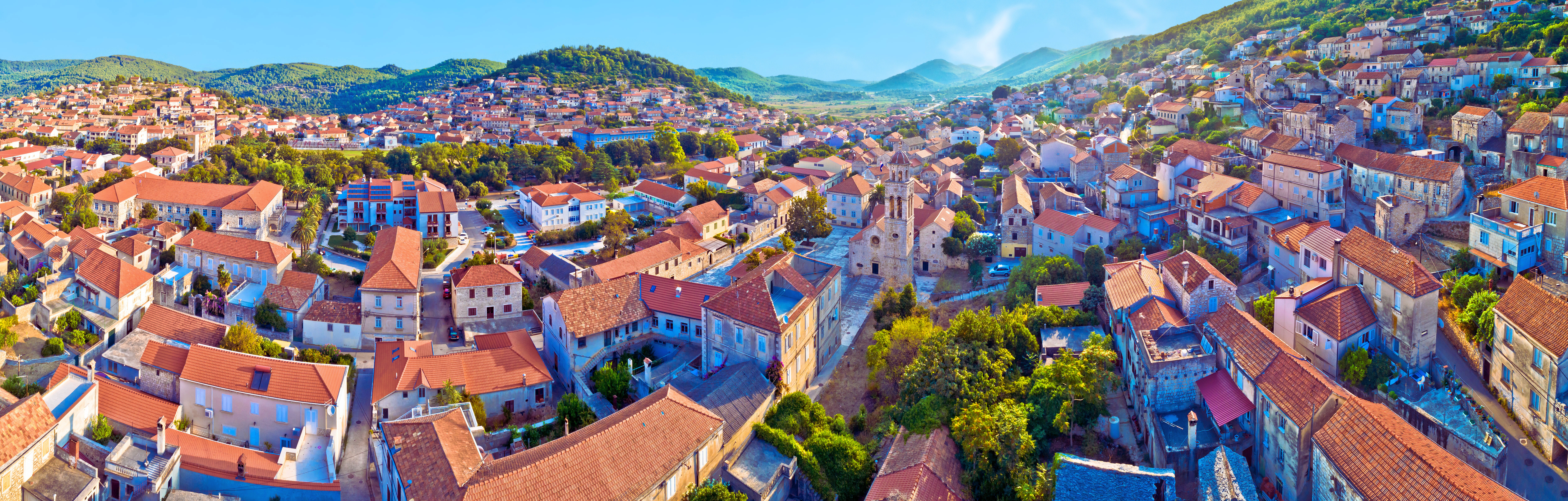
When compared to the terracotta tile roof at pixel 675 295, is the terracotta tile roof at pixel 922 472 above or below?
below

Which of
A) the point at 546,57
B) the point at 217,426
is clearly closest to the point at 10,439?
the point at 217,426

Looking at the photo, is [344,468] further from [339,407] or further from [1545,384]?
[1545,384]

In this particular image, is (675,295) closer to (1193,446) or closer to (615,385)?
(615,385)

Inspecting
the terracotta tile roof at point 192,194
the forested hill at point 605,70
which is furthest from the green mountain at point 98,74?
the terracotta tile roof at point 192,194

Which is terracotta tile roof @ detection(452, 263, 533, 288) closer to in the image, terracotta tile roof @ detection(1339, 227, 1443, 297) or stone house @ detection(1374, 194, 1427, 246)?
terracotta tile roof @ detection(1339, 227, 1443, 297)

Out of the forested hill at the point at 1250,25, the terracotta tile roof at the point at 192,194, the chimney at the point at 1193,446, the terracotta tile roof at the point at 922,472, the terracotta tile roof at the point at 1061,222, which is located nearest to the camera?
the terracotta tile roof at the point at 922,472

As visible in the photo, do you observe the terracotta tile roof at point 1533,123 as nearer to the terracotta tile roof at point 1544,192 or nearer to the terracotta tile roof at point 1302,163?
the terracotta tile roof at point 1302,163

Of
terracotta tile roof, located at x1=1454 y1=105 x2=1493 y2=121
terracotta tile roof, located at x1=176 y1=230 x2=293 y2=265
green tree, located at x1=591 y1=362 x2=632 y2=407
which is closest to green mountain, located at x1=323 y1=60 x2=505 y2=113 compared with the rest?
terracotta tile roof, located at x1=176 y1=230 x2=293 y2=265
